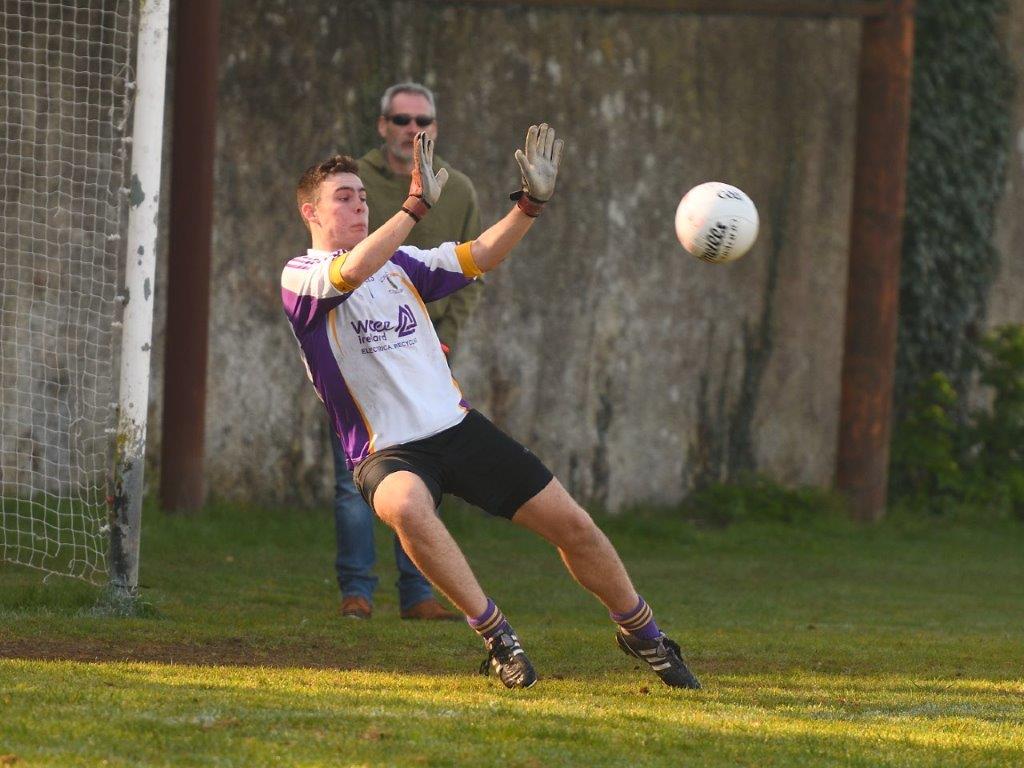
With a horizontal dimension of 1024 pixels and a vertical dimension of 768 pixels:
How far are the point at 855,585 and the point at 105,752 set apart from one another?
6473 millimetres

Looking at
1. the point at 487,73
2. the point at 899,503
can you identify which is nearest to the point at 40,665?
the point at 487,73

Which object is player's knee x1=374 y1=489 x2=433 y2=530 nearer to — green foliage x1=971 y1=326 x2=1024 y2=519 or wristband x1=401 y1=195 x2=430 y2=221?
wristband x1=401 y1=195 x2=430 y2=221

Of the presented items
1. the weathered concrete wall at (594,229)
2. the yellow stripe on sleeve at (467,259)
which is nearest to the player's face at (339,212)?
the yellow stripe on sleeve at (467,259)

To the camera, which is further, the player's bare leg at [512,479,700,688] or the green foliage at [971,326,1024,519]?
the green foliage at [971,326,1024,519]

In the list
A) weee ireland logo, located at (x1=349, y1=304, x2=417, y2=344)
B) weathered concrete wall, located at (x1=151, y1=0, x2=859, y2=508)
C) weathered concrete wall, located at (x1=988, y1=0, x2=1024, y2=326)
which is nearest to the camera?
weee ireland logo, located at (x1=349, y1=304, x2=417, y2=344)

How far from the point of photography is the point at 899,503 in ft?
42.7

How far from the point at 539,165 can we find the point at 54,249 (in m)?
5.53

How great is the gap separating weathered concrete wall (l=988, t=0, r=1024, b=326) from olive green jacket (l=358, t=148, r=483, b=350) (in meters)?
6.71

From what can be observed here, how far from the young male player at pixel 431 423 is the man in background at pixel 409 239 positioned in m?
1.76

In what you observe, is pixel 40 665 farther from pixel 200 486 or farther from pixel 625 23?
pixel 625 23

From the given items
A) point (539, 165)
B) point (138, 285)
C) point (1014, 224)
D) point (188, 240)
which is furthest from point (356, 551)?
point (1014, 224)

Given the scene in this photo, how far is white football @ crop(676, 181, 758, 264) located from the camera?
7016mm

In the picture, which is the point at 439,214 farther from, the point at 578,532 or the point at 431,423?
the point at 578,532

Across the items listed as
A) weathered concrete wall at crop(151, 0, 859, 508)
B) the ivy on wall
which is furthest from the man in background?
the ivy on wall
